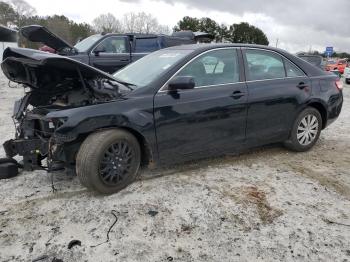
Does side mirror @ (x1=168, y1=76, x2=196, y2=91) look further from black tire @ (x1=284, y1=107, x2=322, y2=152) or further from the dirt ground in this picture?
black tire @ (x1=284, y1=107, x2=322, y2=152)

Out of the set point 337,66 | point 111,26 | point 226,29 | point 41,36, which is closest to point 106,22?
point 111,26

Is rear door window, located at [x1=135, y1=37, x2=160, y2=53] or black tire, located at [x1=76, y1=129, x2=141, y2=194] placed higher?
rear door window, located at [x1=135, y1=37, x2=160, y2=53]

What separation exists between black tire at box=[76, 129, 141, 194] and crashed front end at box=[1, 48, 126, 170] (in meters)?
0.20

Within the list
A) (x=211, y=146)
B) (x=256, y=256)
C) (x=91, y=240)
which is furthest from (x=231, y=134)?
(x=91, y=240)

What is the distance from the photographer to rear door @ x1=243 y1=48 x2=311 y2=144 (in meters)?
4.59

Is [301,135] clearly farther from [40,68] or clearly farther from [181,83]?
[40,68]

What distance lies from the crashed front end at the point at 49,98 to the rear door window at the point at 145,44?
22.4ft

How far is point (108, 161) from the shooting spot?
3.67m

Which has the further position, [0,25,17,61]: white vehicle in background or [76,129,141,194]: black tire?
[0,25,17,61]: white vehicle in background

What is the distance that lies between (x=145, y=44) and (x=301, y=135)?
6.86 metres

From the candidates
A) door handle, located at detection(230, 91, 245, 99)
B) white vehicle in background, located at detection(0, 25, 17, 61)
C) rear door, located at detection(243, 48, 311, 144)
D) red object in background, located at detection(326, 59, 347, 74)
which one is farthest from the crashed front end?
red object in background, located at detection(326, 59, 347, 74)

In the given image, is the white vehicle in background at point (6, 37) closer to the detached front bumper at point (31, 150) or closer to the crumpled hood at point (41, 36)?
the crumpled hood at point (41, 36)

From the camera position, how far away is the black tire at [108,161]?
3527mm

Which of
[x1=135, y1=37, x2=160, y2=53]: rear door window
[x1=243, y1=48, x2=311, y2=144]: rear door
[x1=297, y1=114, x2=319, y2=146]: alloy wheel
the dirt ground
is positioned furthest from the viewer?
[x1=135, y1=37, x2=160, y2=53]: rear door window
